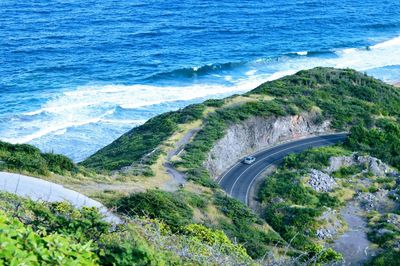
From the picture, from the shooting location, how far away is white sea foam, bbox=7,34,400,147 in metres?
76.1

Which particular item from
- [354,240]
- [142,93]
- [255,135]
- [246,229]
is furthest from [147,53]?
[246,229]

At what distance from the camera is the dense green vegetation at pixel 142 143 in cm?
4841

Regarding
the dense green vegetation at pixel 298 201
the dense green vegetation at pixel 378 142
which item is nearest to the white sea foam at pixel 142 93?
the dense green vegetation at pixel 298 201

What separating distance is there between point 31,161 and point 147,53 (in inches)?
2756

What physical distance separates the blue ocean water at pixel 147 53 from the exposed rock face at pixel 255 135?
21131 millimetres

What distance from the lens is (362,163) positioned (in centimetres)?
5297

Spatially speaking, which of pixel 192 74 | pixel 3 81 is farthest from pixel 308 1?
pixel 3 81

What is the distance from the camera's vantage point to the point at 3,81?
8550cm

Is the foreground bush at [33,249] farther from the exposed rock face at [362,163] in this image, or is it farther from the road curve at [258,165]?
the exposed rock face at [362,163]

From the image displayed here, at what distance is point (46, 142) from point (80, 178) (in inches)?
1464

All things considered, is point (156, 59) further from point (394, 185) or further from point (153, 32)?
point (394, 185)

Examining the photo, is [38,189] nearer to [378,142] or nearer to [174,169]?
[174,169]

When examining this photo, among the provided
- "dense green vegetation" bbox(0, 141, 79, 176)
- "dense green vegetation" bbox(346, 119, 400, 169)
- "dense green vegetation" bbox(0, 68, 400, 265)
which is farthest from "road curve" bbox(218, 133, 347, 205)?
"dense green vegetation" bbox(0, 141, 79, 176)

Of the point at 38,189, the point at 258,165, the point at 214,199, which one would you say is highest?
the point at 38,189
